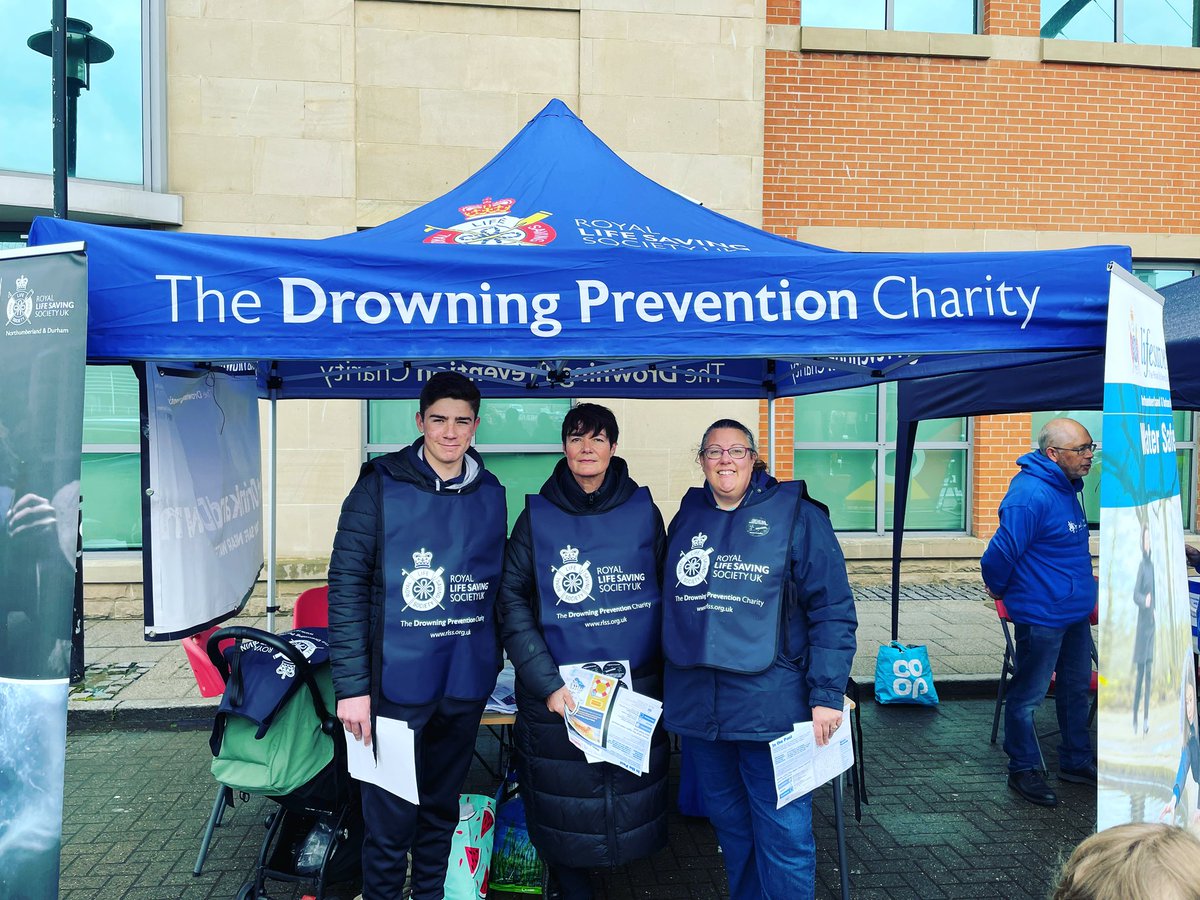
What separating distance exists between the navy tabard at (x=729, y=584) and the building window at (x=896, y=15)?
7.52 meters

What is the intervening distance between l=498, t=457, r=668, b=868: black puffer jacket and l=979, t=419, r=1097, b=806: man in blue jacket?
2.31 meters

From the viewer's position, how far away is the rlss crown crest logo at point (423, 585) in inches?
111

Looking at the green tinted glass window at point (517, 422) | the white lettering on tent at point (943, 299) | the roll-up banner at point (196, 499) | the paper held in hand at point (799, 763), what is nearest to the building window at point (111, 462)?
the green tinted glass window at point (517, 422)

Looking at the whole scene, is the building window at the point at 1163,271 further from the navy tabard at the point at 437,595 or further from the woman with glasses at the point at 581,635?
the navy tabard at the point at 437,595

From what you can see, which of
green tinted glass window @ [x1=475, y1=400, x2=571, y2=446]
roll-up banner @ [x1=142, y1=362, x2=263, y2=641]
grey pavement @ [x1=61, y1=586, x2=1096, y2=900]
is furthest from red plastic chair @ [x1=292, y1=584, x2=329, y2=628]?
green tinted glass window @ [x1=475, y1=400, x2=571, y2=446]

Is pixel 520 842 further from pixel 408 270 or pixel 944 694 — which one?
pixel 944 694

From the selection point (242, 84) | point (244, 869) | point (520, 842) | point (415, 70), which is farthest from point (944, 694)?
point (242, 84)

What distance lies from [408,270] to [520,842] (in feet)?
7.46

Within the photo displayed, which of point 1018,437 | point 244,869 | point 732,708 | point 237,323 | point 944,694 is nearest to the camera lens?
point 237,323

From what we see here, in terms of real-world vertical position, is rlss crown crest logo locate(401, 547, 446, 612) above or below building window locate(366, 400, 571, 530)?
below

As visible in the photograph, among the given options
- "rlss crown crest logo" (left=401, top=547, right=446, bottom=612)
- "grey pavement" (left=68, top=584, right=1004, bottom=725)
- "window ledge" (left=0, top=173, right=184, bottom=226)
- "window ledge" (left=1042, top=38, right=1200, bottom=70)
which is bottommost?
"grey pavement" (left=68, top=584, right=1004, bottom=725)

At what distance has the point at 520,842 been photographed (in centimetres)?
328

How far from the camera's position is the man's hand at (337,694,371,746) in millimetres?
2754

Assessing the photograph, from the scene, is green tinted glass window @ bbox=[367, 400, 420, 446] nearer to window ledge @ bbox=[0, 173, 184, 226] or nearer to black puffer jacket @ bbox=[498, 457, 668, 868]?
window ledge @ bbox=[0, 173, 184, 226]
